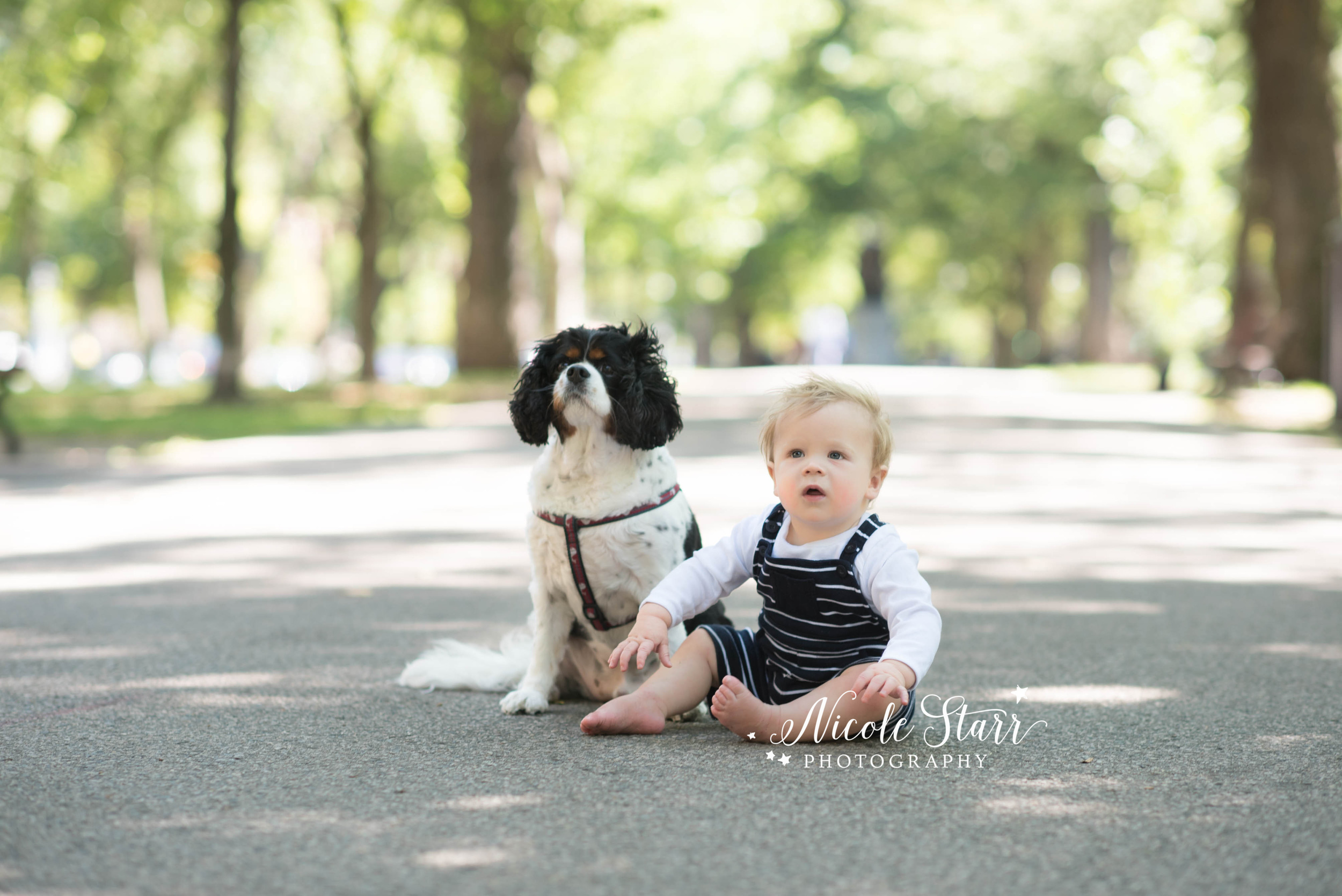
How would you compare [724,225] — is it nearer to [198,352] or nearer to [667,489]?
[198,352]

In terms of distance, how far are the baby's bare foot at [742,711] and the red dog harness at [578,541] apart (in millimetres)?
575

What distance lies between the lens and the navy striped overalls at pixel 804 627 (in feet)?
13.7

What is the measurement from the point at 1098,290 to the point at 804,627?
40997mm

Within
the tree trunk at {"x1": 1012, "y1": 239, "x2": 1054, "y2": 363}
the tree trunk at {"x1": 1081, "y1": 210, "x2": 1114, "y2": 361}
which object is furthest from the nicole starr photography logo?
the tree trunk at {"x1": 1012, "y1": 239, "x2": 1054, "y2": 363}

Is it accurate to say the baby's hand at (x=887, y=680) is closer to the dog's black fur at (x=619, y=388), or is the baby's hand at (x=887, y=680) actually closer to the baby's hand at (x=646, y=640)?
the baby's hand at (x=646, y=640)

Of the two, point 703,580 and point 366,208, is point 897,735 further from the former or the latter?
point 366,208

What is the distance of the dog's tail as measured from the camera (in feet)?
16.8

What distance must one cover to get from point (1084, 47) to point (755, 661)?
35767 millimetres

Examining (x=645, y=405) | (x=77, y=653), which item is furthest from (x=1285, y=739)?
(x=77, y=653)

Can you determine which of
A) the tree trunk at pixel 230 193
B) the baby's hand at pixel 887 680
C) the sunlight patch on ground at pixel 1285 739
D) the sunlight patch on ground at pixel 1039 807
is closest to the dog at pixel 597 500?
the baby's hand at pixel 887 680

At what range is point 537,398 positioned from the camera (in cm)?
473

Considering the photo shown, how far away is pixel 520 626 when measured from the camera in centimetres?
651

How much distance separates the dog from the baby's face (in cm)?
61

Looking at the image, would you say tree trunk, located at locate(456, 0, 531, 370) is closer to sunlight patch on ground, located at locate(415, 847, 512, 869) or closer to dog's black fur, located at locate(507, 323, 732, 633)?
dog's black fur, located at locate(507, 323, 732, 633)
